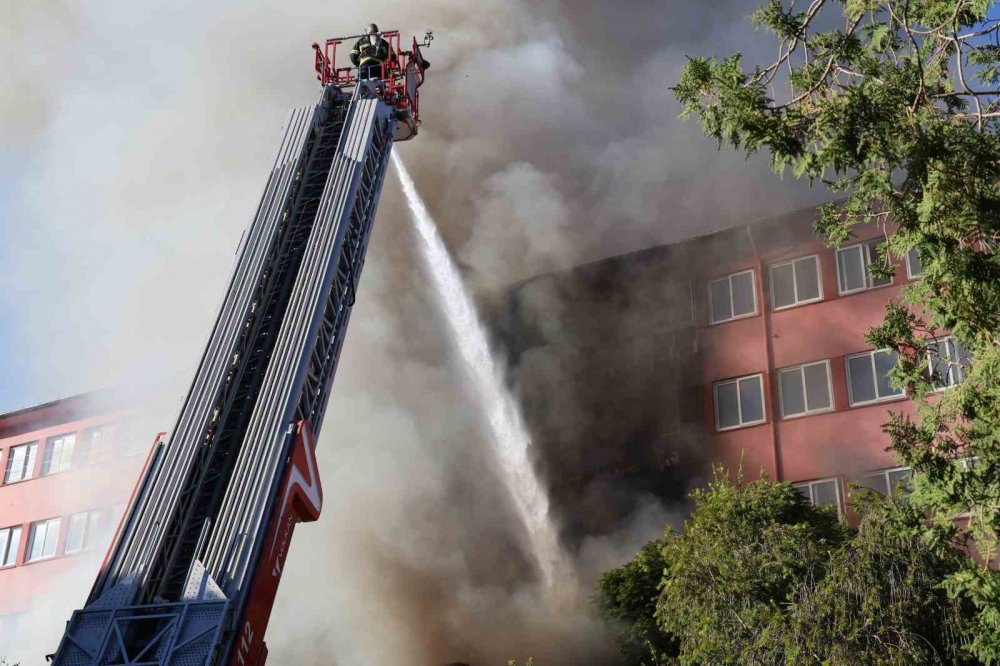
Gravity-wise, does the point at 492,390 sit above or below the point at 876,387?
above

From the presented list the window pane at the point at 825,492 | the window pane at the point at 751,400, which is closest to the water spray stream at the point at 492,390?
the window pane at the point at 751,400

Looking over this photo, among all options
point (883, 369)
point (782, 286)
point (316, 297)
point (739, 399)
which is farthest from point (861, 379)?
point (316, 297)

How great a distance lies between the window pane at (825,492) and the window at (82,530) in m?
20.5

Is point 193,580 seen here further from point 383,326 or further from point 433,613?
point 383,326

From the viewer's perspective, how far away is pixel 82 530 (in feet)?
111

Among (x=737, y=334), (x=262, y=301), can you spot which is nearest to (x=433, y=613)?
(x=737, y=334)

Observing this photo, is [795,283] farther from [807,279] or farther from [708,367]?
[708,367]

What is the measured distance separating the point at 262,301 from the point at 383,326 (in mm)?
13464

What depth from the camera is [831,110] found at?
11375 mm

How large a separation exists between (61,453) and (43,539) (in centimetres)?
272

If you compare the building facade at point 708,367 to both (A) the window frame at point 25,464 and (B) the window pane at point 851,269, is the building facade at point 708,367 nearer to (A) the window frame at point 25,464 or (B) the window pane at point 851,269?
(B) the window pane at point 851,269

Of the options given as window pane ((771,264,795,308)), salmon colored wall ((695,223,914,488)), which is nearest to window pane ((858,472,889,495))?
salmon colored wall ((695,223,914,488))

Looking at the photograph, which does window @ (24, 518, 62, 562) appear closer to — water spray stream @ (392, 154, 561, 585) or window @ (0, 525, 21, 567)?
window @ (0, 525, 21, 567)

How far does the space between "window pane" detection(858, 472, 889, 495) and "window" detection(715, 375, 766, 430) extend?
2.99 m
